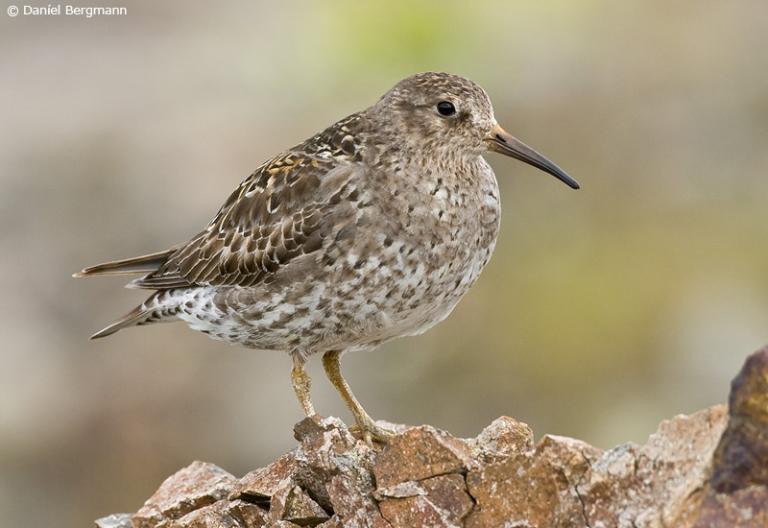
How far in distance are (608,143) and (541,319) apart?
4344mm

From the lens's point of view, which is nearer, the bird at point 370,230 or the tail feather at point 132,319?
the bird at point 370,230

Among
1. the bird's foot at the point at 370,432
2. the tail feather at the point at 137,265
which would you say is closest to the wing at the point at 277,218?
the tail feather at the point at 137,265

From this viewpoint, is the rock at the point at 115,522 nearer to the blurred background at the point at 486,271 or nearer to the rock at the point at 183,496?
the rock at the point at 183,496

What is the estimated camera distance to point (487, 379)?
1596cm

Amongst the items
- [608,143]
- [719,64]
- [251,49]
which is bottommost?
[608,143]

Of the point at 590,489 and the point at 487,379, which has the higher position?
the point at 487,379

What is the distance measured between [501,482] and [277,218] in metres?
3.13

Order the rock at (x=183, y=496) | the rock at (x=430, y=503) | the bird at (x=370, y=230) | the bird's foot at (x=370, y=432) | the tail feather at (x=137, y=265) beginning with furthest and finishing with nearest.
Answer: the tail feather at (x=137, y=265)
the bird's foot at (x=370, y=432)
the bird at (x=370, y=230)
the rock at (x=183, y=496)
the rock at (x=430, y=503)

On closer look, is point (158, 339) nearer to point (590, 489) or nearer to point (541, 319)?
point (541, 319)

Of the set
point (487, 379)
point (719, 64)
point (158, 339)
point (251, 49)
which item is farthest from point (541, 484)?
point (251, 49)

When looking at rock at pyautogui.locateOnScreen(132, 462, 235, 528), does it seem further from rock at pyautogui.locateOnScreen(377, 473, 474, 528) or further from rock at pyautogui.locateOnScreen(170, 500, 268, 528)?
rock at pyautogui.locateOnScreen(377, 473, 474, 528)

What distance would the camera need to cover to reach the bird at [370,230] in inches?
366

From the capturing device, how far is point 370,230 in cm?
931

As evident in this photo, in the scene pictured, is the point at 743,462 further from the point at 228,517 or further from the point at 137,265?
the point at 137,265
